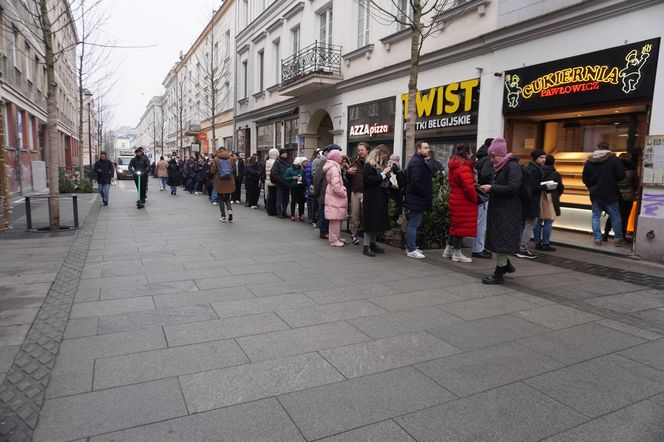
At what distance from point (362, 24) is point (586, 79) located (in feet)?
29.6

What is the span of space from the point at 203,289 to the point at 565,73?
25.6ft

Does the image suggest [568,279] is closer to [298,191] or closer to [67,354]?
[67,354]

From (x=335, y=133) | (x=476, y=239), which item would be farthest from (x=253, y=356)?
(x=335, y=133)

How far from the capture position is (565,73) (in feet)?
30.4

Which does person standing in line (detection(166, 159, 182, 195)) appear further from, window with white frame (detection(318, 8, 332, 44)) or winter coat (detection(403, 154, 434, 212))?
winter coat (detection(403, 154, 434, 212))

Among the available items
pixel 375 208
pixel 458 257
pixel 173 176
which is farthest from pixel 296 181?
pixel 173 176

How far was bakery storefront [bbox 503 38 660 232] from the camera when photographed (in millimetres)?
8125

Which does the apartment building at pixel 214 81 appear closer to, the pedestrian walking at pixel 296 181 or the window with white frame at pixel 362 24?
the window with white frame at pixel 362 24

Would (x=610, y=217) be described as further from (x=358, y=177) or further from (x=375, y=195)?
(x=358, y=177)

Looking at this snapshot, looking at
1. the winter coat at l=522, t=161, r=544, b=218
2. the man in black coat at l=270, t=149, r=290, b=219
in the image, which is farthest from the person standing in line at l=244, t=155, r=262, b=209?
the winter coat at l=522, t=161, r=544, b=218

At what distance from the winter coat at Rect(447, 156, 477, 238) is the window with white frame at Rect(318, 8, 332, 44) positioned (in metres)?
12.7

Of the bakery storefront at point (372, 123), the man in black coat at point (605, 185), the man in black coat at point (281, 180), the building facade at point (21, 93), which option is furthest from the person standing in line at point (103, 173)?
the man in black coat at point (605, 185)

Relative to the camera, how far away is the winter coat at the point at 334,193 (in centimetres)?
823

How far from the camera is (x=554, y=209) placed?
27.7ft
